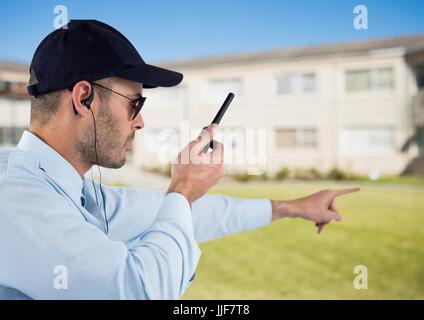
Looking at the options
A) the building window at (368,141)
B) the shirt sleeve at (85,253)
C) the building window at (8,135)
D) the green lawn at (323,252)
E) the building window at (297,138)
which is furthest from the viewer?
the building window at (297,138)

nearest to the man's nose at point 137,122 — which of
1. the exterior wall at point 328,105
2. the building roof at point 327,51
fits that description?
the exterior wall at point 328,105

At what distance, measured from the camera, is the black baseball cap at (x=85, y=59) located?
827 millimetres

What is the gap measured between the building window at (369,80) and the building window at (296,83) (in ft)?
2.09

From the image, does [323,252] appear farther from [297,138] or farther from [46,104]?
[297,138]

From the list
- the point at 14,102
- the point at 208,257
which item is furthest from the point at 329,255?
the point at 14,102

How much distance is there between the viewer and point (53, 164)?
886mm

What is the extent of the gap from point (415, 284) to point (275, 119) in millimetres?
6439

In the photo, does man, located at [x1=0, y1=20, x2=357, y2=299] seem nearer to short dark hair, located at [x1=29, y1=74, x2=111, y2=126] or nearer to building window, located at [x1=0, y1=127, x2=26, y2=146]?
short dark hair, located at [x1=29, y1=74, x2=111, y2=126]

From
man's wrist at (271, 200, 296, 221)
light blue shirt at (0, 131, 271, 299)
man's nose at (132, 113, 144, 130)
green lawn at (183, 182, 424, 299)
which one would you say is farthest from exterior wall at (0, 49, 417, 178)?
light blue shirt at (0, 131, 271, 299)

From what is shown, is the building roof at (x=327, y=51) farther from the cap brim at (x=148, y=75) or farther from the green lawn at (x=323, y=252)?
the cap brim at (x=148, y=75)

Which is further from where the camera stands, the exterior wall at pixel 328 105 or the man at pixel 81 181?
the exterior wall at pixel 328 105

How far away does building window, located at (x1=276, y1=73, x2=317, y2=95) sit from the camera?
30.2 feet

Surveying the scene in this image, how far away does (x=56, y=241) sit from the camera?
0.71 meters

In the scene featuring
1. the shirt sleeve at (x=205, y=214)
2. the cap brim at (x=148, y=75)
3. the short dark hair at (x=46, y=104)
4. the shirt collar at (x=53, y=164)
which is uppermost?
the cap brim at (x=148, y=75)
